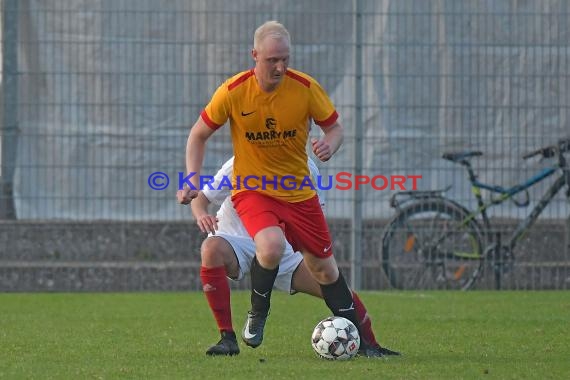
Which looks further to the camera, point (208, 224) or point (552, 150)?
point (552, 150)

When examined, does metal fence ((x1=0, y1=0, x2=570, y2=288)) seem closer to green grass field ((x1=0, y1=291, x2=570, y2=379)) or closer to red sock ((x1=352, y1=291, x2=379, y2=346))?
green grass field ((x1=0, y1=291, x2=570, y2=379))

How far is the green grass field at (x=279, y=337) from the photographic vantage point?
6.67 m

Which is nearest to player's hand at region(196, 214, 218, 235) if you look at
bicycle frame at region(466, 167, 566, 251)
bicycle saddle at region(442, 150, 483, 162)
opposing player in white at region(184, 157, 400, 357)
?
opposing player in white at region(184, 157, 400, 357)

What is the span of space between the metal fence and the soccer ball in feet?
18.3

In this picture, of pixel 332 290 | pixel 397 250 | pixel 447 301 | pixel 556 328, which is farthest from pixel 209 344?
pixel 397 250

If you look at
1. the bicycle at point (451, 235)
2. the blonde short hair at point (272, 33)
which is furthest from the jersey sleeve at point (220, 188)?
the bicycle at point (451, 235)

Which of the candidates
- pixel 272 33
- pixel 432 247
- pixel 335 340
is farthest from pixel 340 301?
pixel 432 247

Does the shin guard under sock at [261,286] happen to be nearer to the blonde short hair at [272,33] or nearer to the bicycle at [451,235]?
the blonde short hair at [272,33]

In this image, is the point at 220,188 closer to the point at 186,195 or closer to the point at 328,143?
the point at 186,195

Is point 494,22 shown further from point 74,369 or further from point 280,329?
point 74,369

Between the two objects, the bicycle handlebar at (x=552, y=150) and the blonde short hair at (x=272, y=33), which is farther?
the bicycle handlebar at (x=552, y=150)

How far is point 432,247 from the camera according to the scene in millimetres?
12773

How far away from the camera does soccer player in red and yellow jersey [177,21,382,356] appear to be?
7199 mm

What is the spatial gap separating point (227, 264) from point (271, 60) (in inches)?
48.8
